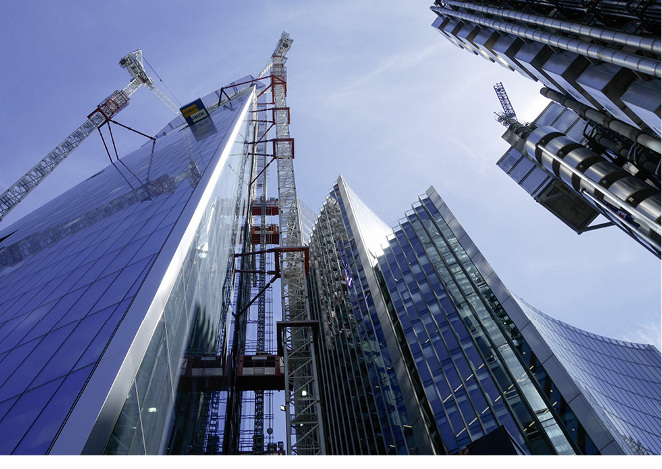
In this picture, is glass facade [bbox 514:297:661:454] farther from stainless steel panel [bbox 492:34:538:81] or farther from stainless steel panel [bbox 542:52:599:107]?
stainless steel panel [bbox 542:52:599:107]

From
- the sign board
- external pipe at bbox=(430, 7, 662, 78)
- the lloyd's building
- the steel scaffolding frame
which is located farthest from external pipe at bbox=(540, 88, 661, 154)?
the sign board

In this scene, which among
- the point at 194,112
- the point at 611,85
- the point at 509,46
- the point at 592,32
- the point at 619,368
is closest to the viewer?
the point at 592,32

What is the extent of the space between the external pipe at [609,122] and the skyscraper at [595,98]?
0.06 m

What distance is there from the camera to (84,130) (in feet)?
249

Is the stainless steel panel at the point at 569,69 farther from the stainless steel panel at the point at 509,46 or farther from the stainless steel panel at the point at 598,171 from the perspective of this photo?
the stainless steel panel at the point at 509,46

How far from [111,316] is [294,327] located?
3487cm

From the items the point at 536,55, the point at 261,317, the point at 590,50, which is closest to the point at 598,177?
the point at 590,50

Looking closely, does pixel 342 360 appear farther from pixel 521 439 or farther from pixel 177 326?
pixel 177 326

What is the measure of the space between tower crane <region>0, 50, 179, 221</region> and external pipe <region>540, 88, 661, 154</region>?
57.8 m

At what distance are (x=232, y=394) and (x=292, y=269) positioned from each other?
17927 millimetres

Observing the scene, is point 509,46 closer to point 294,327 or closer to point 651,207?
point 651,207

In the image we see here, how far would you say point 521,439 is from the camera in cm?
3039

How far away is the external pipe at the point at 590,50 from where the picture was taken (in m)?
15.9

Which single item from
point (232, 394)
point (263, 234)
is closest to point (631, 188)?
point (232, 394)
